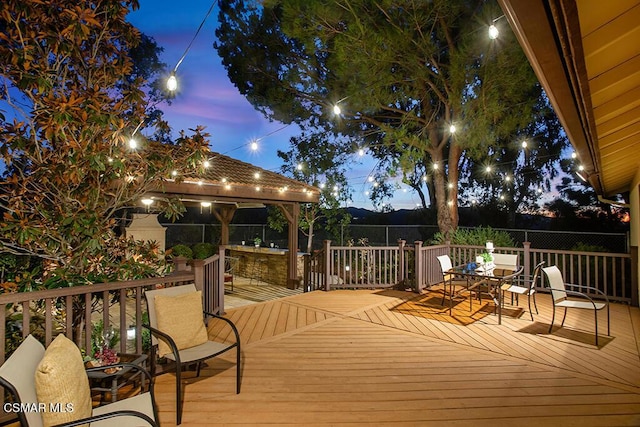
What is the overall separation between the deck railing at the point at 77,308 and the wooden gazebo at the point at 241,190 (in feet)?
7.23

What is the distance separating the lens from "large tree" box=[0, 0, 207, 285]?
2.70 m

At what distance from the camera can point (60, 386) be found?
1645mm

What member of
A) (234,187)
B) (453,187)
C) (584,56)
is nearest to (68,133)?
(584,56)

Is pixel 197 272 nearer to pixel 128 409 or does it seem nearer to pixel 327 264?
pixel 128 409

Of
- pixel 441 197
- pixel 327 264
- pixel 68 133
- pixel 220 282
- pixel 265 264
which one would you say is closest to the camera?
pixel 68 133

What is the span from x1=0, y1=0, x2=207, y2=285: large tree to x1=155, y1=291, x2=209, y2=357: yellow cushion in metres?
0.68

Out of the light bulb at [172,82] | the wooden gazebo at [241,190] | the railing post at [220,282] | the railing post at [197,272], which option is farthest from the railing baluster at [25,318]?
the wooden gazebo at [241,190]

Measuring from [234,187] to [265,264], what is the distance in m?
3.33

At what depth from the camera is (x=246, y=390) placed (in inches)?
115

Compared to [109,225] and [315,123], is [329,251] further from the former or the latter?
[315,123]

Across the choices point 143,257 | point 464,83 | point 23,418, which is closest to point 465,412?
point 23,418

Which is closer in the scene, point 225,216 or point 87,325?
point 87,325

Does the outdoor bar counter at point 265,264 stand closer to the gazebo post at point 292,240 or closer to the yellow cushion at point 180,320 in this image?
the gazebo post at point 292,240

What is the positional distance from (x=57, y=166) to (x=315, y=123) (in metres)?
9.47
